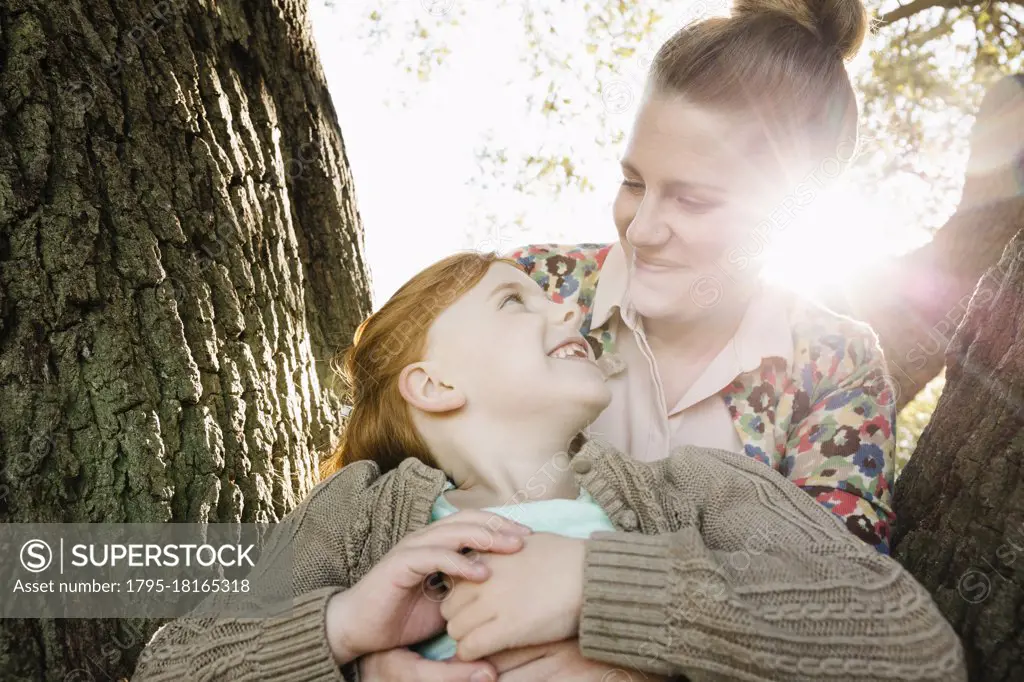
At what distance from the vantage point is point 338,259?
3.21 meters

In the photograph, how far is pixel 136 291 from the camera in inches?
86.9

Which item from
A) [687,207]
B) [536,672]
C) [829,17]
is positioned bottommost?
[536,672]

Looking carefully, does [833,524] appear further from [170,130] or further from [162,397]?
[170,130]

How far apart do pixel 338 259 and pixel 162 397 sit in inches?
44.9

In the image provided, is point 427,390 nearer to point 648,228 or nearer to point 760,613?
point 648,228

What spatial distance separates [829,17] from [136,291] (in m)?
A: 2.16

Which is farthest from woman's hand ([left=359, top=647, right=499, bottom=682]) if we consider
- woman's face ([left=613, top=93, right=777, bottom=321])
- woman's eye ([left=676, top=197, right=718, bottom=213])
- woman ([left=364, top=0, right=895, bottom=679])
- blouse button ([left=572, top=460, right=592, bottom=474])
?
woman's eye ([left=676, top=197, right=718, bottom=213])

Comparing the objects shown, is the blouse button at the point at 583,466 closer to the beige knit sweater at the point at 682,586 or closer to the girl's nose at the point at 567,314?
the beige knit sweater at the point at 682,586

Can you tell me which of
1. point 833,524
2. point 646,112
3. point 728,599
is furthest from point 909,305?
point 728,599

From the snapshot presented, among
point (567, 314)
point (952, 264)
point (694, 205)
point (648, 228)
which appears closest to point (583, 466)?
point (567, 314)

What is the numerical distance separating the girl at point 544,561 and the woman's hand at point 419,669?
2cm

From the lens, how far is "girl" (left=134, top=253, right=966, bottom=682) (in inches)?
61.7

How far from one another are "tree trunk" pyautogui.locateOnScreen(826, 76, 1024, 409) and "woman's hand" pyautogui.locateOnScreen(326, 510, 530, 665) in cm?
249

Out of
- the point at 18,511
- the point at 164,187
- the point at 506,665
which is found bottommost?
the point at 506,665
